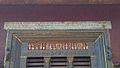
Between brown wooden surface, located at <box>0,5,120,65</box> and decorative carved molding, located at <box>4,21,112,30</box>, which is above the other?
brown wooden surface, located at <box>0,5,120,65</box>

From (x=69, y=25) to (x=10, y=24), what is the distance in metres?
0.57

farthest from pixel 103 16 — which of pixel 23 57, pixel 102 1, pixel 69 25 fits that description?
pixel 23 57

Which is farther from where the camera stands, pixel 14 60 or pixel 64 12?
pixel 64 12

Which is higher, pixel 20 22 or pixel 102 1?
pixel 102 1

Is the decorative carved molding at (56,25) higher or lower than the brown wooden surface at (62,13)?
lower

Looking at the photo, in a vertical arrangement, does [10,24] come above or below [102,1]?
below

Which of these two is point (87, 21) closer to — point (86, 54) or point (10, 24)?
point (86, 54)

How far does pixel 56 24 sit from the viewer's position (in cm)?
324

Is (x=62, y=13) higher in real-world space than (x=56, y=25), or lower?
higher

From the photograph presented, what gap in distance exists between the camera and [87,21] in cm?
326

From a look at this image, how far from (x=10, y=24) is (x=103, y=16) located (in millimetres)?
920

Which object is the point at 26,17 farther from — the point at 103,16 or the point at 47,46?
the point at 103,16

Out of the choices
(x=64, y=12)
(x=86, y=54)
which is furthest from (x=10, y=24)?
(x=86, y=54)

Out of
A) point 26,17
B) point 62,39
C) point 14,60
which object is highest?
point 26,17
